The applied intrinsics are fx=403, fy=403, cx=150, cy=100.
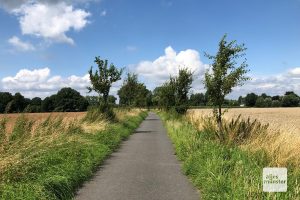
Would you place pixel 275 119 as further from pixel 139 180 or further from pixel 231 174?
pixel 231 174

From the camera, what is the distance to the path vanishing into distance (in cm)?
852

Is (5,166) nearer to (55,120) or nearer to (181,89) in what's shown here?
(55,120)

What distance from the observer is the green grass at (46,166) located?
7.76 metres

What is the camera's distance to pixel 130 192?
8.78 m

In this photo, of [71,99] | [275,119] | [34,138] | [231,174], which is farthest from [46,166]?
[71,99]

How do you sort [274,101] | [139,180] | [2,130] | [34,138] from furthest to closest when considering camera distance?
[274,101]
[34,138]
[2,130]
[139,180]

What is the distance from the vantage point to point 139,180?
33.4ft

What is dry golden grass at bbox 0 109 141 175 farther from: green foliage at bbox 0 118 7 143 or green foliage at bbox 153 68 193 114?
green foliage at bbox 153 68 193 114

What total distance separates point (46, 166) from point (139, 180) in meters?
2.33

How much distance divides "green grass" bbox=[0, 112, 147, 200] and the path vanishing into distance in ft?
1.21

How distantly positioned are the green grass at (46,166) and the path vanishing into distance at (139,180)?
368 millimetres

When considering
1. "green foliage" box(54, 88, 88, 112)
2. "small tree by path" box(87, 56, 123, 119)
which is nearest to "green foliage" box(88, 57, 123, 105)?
"small tree by path" box(87, 56, 123, 119)

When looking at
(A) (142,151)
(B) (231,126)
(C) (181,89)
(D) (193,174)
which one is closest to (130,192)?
(D) (193,174)

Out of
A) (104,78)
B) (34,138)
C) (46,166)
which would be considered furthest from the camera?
(104,78)
